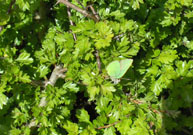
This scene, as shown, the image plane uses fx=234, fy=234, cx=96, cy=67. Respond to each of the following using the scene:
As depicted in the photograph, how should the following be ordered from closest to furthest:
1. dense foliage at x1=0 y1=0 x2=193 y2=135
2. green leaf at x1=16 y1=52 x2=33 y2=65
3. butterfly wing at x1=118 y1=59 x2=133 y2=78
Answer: butterfly wing at x1=118 y1=59 x2=133 y2=78
dense foliage at x1=0 y1=0 x2=193 y2=135
green leaf at x1=16 y1=52 x2=33 y2=65

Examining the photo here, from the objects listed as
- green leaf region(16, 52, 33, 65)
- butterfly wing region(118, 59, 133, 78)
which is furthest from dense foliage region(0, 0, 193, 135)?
butterfly wing region(118, 59, 133, 78)

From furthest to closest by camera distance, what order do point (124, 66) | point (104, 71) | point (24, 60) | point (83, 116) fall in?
point (83, 116) → point (24, 60) → point (104, 71) → point (124, 66)

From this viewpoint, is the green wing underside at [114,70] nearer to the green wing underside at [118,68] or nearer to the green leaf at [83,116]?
the green wing underside at [118,68]

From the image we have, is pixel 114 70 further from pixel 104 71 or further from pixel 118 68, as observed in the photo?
pixel 104 71

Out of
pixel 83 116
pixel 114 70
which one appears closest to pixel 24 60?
pixel 83 116

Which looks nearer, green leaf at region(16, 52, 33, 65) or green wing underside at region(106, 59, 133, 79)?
green wing underside at region(106, 59, 133, 79)

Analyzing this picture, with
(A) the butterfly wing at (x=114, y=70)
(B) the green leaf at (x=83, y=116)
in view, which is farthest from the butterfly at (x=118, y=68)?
(B) the green leaf at (x=83, y=116)

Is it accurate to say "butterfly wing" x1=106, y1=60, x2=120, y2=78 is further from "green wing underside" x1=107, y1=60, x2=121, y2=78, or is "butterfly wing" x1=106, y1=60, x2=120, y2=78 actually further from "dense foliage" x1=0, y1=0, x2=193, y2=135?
"dense foliage" x1=0, y1=0, x2=193, y2=135

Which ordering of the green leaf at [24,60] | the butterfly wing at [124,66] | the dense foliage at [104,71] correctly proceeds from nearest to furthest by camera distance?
the butterfly wing at [124,66] → the dense foliage at [104,71] → the green leaf at [24,60]
